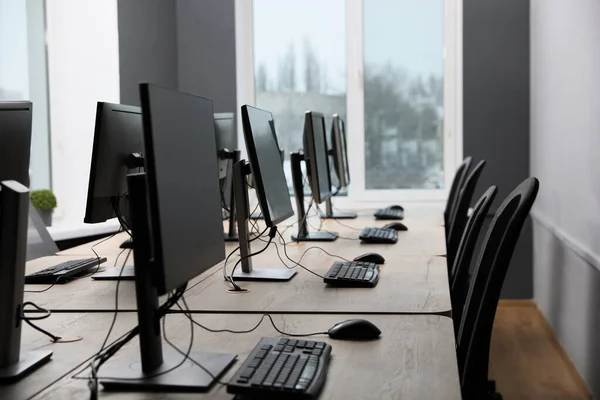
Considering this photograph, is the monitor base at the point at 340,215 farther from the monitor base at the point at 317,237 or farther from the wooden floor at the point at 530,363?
the wooden floor at the point at 530,363

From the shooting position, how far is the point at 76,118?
4449 mm

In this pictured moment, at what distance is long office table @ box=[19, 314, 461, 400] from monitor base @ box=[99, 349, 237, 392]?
0.6 inches

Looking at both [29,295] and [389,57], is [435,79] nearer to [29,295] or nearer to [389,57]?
[389,57]

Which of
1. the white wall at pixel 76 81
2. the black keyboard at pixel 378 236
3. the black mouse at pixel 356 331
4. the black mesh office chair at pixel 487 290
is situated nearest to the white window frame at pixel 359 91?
the white wall at pixel 76 81

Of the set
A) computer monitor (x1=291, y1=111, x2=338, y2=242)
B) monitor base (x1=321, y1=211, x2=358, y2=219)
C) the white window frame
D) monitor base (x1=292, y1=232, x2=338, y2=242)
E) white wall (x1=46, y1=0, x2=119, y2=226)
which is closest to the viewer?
computer monitor (x1=291, y1=111, x2=338, y2=242)

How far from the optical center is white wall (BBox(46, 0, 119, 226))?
4418mm

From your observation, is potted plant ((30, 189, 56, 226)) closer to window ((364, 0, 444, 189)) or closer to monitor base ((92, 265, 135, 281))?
monitor base ((92, 265, 135, 281))

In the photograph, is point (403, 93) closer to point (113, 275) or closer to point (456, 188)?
point (456, 188)

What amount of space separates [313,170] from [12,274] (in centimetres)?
171

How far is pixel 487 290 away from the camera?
1.50m

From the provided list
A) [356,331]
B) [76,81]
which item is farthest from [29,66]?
[356,331]

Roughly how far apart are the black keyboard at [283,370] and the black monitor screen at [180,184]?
0.62 ft

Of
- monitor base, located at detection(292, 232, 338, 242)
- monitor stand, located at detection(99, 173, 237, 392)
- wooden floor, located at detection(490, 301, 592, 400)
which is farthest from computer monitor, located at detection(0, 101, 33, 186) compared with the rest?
wooden floor, located at detection(490, 301, 592, 400)

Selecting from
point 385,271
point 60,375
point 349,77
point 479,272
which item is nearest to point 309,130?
point 385,271
